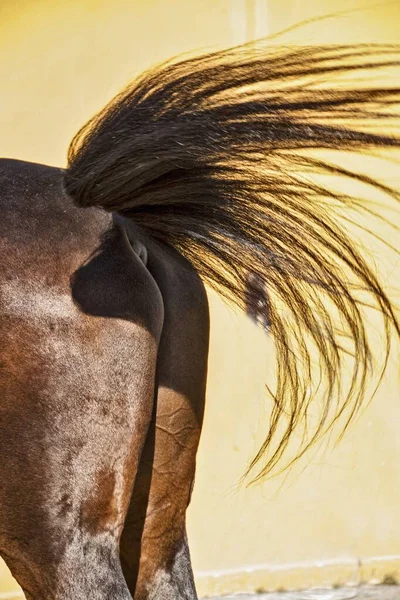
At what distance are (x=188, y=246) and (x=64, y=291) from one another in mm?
427

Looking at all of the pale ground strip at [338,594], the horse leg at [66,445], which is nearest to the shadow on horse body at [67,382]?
the horse leg at [66,445]

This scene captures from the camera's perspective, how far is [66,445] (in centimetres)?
142

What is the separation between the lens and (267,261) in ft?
5.66

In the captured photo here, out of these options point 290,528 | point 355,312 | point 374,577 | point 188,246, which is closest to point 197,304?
point 188,246

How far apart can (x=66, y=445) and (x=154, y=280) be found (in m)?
0.40

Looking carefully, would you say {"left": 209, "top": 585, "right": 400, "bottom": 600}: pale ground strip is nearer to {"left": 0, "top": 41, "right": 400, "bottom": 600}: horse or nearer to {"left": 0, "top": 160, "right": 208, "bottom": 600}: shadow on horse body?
{"left": 0, "top": 41, "right": 400, "bottom": 600}: horse

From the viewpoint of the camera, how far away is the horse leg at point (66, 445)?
1414 millimetres

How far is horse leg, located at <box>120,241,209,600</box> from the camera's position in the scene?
1.78 meters

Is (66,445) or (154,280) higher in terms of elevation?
(154,280)

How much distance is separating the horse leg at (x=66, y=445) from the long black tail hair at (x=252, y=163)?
0.27m

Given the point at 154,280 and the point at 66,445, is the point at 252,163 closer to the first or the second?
the point at 154,280

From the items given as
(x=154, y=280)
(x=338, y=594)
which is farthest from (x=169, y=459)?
(x=338, y=594)

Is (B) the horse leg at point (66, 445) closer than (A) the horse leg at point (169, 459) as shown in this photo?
Yes

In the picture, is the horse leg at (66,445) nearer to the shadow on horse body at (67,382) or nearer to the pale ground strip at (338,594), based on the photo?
the shadow on horse body at (67,382)
